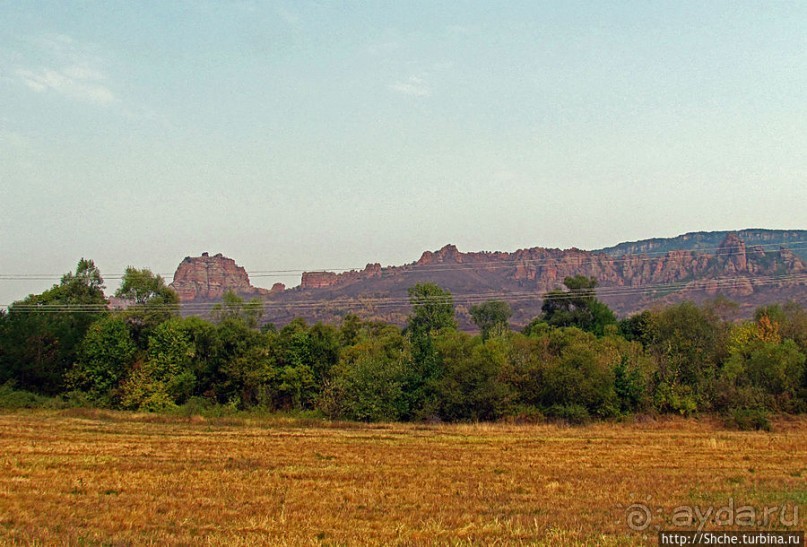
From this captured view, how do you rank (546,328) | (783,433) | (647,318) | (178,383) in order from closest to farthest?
(783,433), (178,383), (647,318), (546,328)

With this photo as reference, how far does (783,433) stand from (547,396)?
16.3 metres

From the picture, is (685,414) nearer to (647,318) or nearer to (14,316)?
(647,318)

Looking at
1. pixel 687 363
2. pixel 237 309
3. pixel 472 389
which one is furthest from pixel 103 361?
pixel 687 363

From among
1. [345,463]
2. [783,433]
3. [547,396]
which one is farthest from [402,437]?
[783,433]

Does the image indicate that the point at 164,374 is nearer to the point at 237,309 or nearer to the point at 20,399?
the point at 20,399

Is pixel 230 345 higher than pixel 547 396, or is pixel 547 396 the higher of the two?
pixel 230 345

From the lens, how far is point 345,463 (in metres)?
26.3

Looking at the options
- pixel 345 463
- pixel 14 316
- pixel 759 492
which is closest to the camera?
pixel 759 492

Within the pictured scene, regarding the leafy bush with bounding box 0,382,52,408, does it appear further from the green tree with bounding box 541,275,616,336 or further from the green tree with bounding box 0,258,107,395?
the green tree with bounding box 541,275,616,336

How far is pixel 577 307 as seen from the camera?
102688mm

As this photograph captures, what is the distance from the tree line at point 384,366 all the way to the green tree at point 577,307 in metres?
21.6

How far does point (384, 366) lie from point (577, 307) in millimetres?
57174

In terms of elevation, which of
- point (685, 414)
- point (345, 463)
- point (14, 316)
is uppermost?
point (14, 316)

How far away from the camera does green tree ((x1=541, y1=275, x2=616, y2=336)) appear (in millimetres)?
96000
